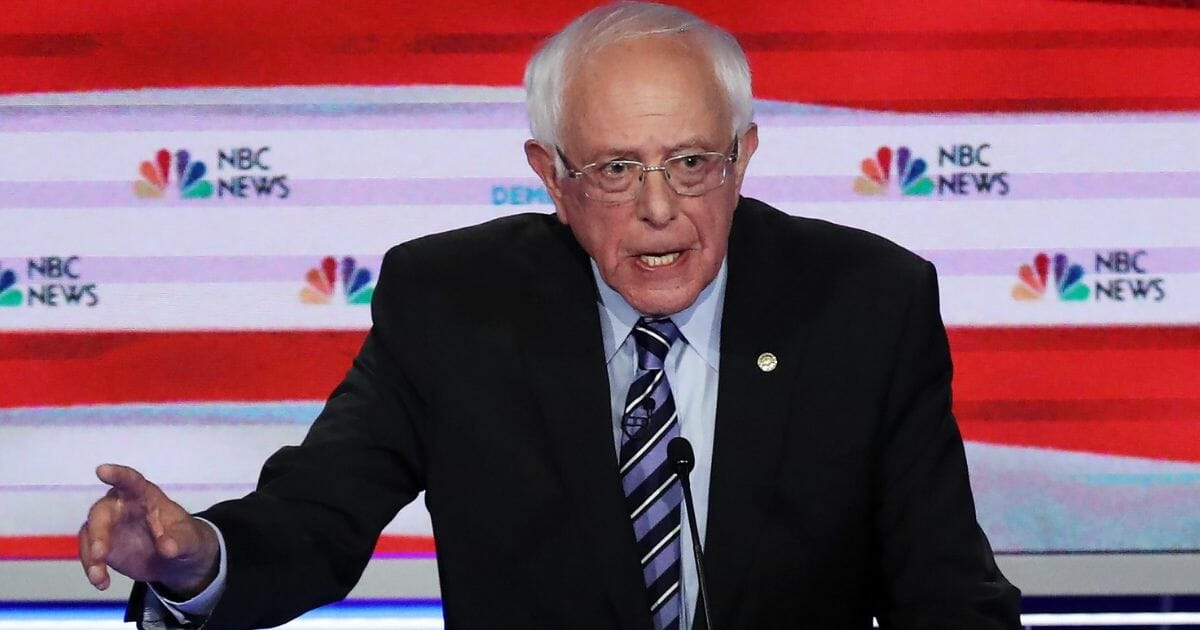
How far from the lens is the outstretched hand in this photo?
1467mm

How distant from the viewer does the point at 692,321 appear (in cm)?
204

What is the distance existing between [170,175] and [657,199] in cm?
141

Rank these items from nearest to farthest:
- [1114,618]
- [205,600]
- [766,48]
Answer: [205,600], [766,48], [1114,618]

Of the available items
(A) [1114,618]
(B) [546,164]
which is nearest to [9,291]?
(B) [546,164]

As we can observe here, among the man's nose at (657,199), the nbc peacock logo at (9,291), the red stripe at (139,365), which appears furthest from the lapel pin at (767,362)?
the nbc peacock logo at (9,291)

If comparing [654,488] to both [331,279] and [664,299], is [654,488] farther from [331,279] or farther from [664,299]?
[331,279]

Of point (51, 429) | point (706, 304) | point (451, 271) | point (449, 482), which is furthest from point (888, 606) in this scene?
point (51, 429)

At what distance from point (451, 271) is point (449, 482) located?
32 cm

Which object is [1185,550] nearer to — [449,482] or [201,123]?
[449,482]

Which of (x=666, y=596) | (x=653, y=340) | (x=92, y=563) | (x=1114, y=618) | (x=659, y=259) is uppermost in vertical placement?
(x=659, y=259)

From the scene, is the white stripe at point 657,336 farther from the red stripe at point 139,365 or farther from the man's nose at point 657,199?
the red stripe at point 139,365

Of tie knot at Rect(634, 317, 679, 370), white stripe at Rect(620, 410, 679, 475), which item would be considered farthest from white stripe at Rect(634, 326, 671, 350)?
white stripe at Rect(620, 410, 679, 475)

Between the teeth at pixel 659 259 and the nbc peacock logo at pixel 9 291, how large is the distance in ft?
5.25

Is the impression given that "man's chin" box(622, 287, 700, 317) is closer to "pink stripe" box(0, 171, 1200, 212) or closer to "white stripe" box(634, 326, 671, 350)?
"white stripe" box(634, 326, 671, 350)
